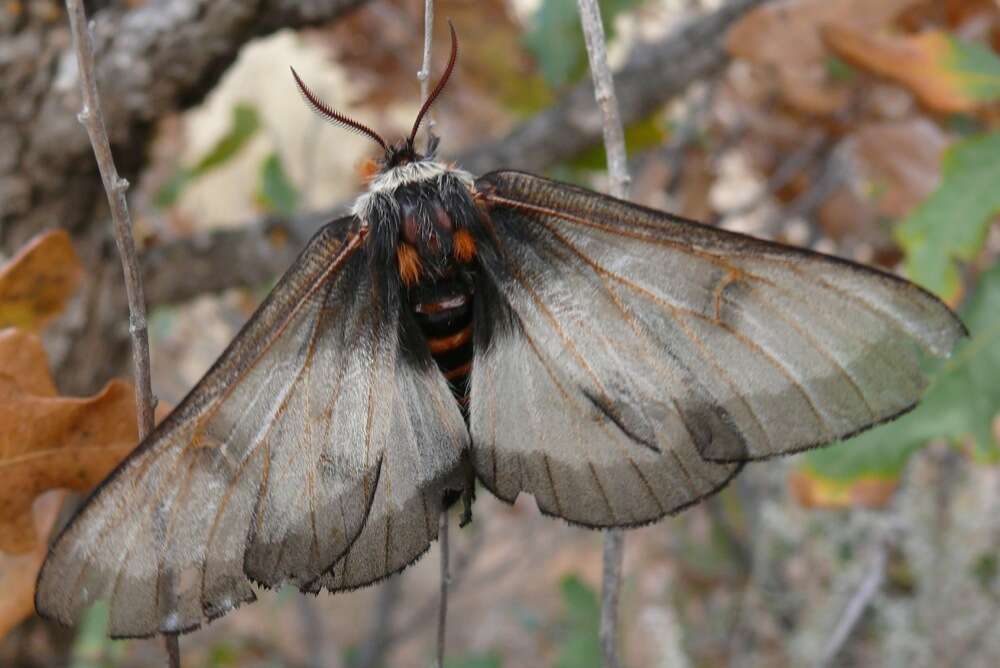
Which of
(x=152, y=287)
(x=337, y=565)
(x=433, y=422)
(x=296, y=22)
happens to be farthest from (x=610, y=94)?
(x=152, y=287)

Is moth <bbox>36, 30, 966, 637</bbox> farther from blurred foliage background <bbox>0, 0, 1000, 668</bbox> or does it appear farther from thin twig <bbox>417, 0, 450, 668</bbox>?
blurred foliage background <bbox>0, 0, 1000, 668</bbox>

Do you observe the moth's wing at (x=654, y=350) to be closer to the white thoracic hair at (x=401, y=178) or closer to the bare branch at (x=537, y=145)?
the white thoracic hair at (x=401, y=178)

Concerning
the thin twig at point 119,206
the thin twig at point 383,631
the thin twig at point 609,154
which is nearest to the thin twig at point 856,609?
the thin twig at point 609,154

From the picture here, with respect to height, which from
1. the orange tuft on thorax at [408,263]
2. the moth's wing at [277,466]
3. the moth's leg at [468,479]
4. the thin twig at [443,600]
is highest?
the orange tuft on thorax at [408,263]

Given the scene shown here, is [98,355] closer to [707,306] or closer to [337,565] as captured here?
[337,565]

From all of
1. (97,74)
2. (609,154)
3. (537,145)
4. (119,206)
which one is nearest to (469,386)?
(609,154)

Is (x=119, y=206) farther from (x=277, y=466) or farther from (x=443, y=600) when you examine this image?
(x=443, y=600)
